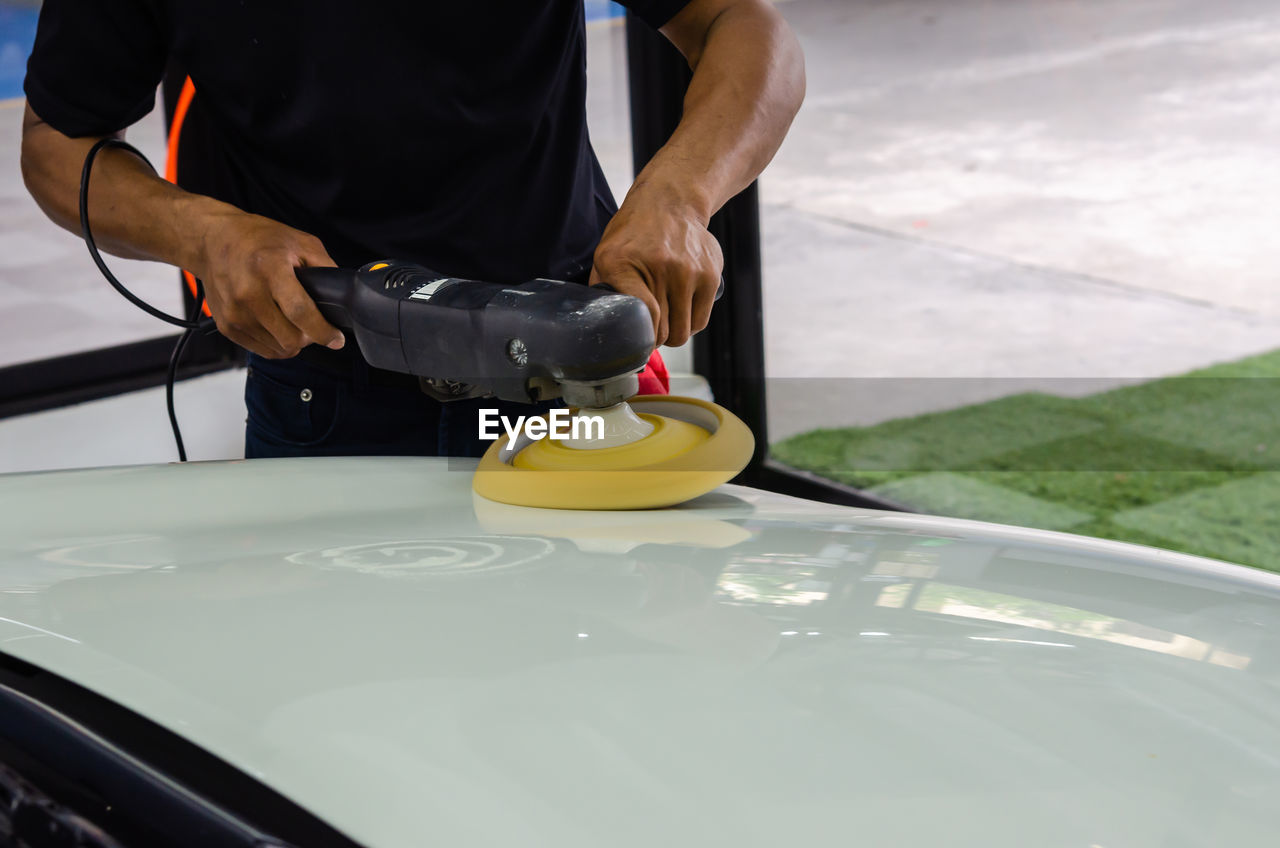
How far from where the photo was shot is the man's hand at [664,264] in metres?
0.75

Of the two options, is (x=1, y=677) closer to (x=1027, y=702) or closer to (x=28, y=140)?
(x=1027, y=702)

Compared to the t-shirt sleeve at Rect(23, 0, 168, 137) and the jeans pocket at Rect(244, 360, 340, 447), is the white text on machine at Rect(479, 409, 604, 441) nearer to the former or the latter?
the jeans pocket at Rect(244, 360, 340, 447)

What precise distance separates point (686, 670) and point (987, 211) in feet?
10.5

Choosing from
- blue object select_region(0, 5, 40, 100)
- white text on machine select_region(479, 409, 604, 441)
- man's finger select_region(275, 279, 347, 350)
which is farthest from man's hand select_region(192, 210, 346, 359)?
blue object select_region(0, 5, 40, 100)

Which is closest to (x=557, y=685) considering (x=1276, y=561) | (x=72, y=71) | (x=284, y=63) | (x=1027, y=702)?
(x=1027, y=702)

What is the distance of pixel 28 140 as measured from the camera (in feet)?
3.57

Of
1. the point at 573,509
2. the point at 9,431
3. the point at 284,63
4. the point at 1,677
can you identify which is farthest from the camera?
the point at 9,431

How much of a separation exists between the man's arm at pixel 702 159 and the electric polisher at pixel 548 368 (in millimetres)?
55

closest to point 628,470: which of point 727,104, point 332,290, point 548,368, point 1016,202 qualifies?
point 548,368

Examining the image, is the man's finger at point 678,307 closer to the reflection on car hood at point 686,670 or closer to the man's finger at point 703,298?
the man's finger at point 703,298

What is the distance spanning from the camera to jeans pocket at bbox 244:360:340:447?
42.1 inches

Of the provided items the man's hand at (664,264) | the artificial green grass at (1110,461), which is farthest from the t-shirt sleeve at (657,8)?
the artificial green grass at (1110,461)

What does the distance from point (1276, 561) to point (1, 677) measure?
8.21 ft

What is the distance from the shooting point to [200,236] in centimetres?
89
